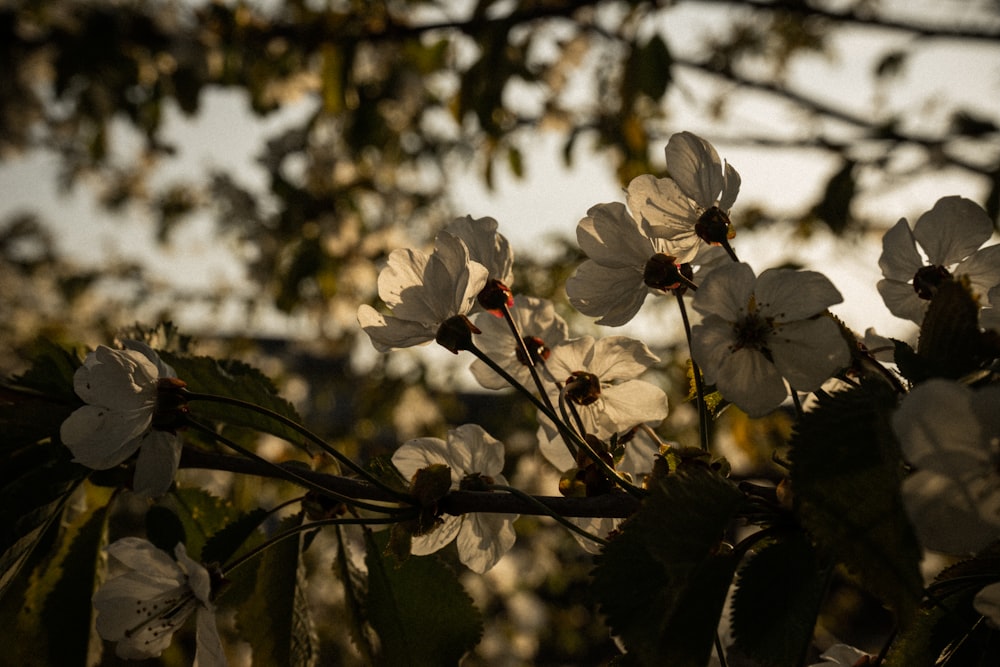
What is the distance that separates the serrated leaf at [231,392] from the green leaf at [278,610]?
99mm


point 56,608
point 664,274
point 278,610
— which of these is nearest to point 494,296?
point 664,274

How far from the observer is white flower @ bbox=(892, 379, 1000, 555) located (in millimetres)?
391

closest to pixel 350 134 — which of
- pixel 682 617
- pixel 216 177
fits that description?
pixel 216 177

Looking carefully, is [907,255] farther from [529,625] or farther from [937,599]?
[529,625]

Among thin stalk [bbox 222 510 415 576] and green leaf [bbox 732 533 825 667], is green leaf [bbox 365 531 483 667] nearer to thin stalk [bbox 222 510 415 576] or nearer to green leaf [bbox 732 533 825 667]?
thin stalk [bbox 222 510 415 576]

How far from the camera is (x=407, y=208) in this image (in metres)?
3.35

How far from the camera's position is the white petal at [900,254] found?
0.65 meters

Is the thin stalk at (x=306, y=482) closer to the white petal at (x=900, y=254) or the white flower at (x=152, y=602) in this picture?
the white flower at (x=152, y=602)

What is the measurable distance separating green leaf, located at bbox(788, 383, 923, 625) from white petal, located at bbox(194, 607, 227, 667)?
0.44m

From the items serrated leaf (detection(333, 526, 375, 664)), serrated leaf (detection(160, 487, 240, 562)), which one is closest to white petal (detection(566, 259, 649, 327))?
serrated leaf (detection(333, 526, 375, 664))

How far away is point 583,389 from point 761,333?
193 mm

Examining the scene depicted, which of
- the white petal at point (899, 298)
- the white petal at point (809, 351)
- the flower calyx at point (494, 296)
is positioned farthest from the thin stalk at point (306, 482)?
the white petal at point (899, 298)

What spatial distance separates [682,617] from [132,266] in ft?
17.0

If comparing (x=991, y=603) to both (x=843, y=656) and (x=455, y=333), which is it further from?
(x=455, y=333)
